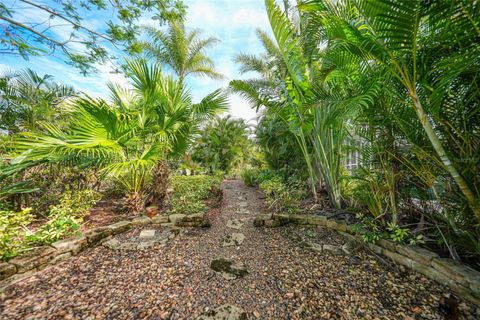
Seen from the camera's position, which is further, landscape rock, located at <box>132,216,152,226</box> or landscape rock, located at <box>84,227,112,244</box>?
landscape rock, located at <box>132,216,152,226</box>

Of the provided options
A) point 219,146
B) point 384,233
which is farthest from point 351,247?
point 219,146

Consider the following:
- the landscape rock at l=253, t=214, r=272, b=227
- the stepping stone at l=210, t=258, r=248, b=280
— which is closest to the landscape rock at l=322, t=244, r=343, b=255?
the landscape rock at l=253, t=214, r=272, b=227

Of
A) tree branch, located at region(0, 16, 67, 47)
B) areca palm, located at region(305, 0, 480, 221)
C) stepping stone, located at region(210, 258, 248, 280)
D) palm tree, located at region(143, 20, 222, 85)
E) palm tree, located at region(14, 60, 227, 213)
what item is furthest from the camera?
palm tree, located at region(143, 20, 222, 85)

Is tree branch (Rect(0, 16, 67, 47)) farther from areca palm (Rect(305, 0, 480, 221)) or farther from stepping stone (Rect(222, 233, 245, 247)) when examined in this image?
stepping stone (Rect(222, 233, 245, 247))

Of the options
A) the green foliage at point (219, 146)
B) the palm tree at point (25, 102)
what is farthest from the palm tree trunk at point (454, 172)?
the green foliage at point (219, 146)

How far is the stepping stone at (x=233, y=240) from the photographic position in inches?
89.8

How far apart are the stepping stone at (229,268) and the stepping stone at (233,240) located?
0.36 meters

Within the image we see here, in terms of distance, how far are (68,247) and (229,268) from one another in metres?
1.84

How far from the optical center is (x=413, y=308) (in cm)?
123

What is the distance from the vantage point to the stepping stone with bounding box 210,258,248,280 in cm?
167

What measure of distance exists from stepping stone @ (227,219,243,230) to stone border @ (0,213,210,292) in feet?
1.26

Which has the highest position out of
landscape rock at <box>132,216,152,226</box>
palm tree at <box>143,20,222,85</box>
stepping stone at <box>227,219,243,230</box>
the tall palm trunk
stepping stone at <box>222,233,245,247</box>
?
palm tree at <box>143,20,222,85</box>

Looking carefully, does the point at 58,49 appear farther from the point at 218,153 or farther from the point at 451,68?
the point at 218,153

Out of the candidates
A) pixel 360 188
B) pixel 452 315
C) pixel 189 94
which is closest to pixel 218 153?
pixel 189 94
